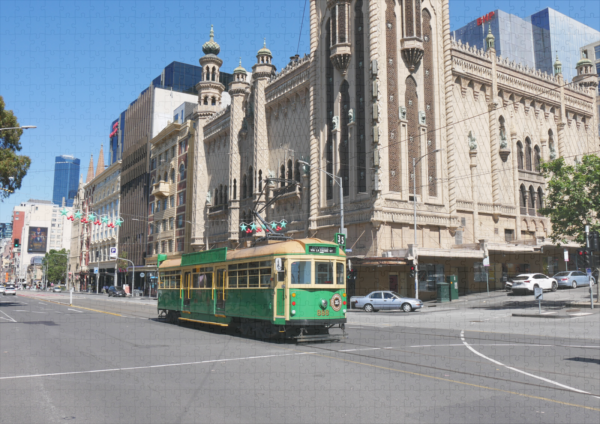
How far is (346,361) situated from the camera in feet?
40.6

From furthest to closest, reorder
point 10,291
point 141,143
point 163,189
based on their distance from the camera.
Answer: point 141,143
point 163,189
point 10,291

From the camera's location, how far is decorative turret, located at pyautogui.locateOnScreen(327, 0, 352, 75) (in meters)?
41.8

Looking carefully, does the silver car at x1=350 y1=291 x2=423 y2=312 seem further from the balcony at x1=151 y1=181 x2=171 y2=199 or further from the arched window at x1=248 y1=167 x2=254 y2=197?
the balcony at x1=151 y1=181 x2=171 y2=199

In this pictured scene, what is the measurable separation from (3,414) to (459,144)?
141ft

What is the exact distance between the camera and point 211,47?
68.4m

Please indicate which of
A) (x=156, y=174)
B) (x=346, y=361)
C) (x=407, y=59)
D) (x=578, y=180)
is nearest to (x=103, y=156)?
(x=156, y=174)

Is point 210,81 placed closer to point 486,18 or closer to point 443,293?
point 443,293

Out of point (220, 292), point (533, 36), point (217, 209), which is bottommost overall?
point (220, 292)

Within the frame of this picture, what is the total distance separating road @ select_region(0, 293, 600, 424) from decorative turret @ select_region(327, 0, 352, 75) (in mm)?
28773

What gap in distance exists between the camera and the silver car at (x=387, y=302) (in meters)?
33.2

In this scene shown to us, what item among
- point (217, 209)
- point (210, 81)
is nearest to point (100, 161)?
point (210, 81)

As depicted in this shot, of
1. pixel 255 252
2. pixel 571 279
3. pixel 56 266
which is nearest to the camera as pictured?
pixel 255 252

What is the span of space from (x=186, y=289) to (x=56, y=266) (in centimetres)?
14262

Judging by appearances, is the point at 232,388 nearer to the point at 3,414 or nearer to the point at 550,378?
the point at 3,414
